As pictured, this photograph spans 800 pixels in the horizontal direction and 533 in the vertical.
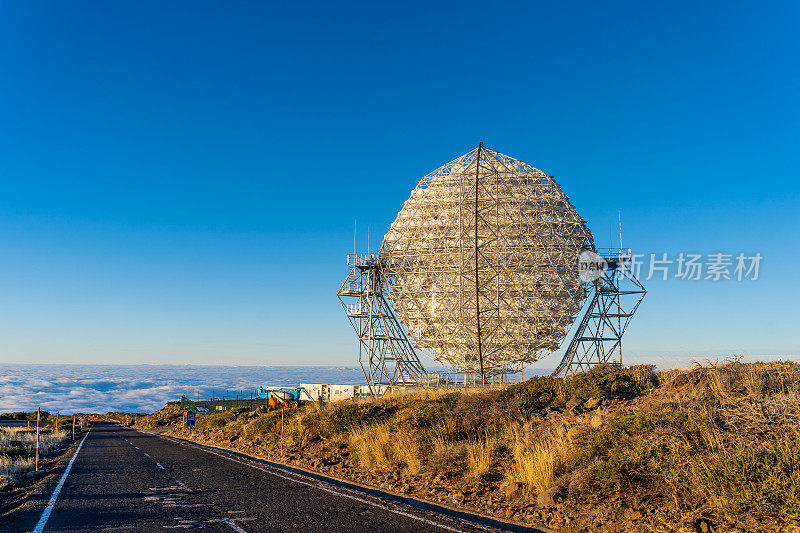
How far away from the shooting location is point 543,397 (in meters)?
15.5

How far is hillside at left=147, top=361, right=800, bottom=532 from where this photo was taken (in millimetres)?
7750

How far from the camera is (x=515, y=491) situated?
10.4m

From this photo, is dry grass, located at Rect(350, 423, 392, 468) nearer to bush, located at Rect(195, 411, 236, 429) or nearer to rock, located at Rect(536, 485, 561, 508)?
rock, located at Rect(536, 485, 561, 508)

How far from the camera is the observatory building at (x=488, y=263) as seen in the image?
30.1 m

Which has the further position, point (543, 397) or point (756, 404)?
point (543, 397)

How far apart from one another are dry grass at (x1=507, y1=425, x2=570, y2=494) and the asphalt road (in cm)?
207

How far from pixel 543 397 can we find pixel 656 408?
14.6 feet

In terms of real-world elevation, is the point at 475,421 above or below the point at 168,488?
above

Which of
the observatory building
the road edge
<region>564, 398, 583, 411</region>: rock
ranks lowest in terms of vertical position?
the road edge

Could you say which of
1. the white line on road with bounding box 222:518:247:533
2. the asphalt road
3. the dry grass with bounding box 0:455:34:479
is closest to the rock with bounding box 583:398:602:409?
the asphalt road

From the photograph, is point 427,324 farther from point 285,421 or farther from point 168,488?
point 168,488

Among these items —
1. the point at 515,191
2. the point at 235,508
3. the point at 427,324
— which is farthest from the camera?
the point at 427,324

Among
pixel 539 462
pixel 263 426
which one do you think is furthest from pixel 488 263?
pixel 539 462

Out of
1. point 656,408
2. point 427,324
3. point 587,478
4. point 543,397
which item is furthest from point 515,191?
point 587,478
